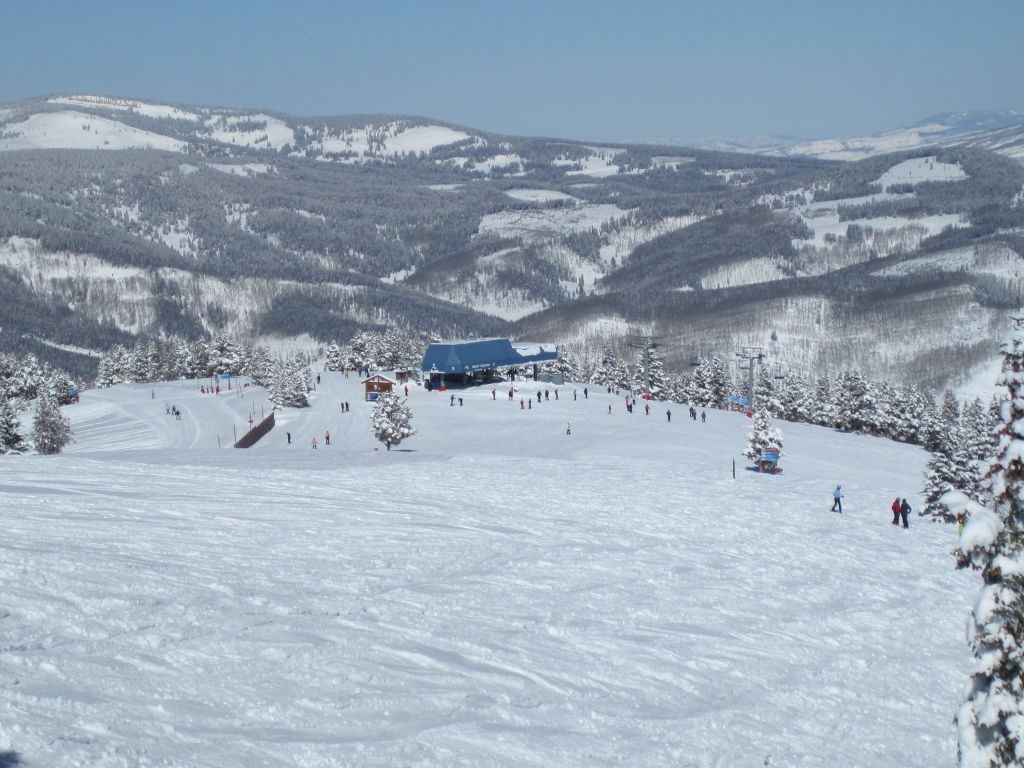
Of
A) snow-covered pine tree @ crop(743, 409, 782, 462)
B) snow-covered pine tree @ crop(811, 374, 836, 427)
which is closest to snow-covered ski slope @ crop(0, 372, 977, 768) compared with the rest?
snow-covered pine tree @ crop(743, 409, 782, 462)

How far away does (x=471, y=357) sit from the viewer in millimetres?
73250

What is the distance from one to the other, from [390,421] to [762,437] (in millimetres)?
18934

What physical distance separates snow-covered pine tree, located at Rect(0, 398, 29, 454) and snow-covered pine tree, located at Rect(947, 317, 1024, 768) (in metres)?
A: 51.5

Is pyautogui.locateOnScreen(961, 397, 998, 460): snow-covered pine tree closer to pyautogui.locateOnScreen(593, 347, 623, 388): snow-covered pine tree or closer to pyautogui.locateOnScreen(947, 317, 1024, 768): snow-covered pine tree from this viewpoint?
pyautogui.locateOnScreen(947, 317, 1024, 768): snow-covered pine tree

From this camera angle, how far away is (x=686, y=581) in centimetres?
1620

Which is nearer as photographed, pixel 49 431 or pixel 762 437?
pixel 762 437

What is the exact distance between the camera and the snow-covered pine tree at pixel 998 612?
24.3ft

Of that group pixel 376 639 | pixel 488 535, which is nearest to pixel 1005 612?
pixel 376 639

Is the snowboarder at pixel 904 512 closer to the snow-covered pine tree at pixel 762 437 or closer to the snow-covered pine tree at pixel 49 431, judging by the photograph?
the snow-covered pine tree at pixel 762 437

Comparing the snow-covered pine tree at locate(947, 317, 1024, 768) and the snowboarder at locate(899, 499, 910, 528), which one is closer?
the snow-covered pine tree at locate(947, 317, 1024, 768)

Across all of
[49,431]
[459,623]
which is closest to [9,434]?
[49,431]

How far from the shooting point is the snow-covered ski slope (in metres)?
9.02

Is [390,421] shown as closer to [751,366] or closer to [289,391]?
[289,391]

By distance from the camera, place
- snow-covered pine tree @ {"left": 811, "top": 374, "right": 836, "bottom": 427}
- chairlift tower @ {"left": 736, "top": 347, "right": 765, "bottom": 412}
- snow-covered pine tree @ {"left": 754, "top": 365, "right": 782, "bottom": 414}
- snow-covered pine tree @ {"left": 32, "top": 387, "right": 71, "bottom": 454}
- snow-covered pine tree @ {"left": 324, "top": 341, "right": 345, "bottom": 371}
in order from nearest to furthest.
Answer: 1. snow-covered pine tree @ {"left": 32, "top": 387, "right": 71, "bottom": 454}
2. chairlift tower @ {"left": 736, "top": 347, "right": 765, "bottom": 412}
3. snow-covered pine tree @ {"left": 811, "top": 374, "right": 836, "bottom": 427}
4. snow-covered pine tree @ {"left": 754, "top": 365, "right": 782, "bottom": 414}
5. snow-covered pine tree @ {"left": 324, "top": 341, "right": 345, "bottom": 371}
